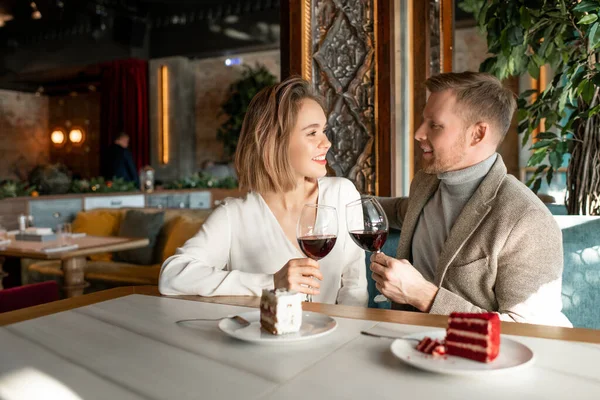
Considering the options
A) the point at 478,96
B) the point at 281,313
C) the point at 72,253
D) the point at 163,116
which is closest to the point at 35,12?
the point at 163,116

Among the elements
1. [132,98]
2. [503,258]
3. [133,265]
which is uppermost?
[132,98]

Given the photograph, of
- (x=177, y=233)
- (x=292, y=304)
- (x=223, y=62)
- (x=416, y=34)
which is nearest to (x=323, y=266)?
(x=292, y=304)

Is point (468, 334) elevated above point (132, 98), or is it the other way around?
point (132, 98)

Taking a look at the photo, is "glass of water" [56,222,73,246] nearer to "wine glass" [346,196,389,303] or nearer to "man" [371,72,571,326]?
"man" [371,72,571,326]

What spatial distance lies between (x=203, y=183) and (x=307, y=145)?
5612 millimetres

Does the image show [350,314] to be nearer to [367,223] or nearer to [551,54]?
[367,223]

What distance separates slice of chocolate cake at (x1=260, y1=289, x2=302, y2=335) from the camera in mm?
1082

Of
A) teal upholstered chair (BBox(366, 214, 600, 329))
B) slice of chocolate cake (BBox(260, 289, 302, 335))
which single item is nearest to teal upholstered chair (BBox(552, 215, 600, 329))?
teal upholstered chair (BBox(366, 214, 600, 329))

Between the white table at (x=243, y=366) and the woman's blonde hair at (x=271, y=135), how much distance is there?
2.56ft

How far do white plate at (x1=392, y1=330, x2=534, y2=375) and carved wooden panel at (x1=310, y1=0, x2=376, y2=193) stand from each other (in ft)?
6.02

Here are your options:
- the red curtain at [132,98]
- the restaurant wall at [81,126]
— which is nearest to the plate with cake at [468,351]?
the red curtain at [132,98]

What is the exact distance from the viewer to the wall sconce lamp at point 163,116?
11.0m

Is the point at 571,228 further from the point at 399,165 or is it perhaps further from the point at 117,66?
the point at 117,66

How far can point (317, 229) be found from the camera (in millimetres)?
1367
